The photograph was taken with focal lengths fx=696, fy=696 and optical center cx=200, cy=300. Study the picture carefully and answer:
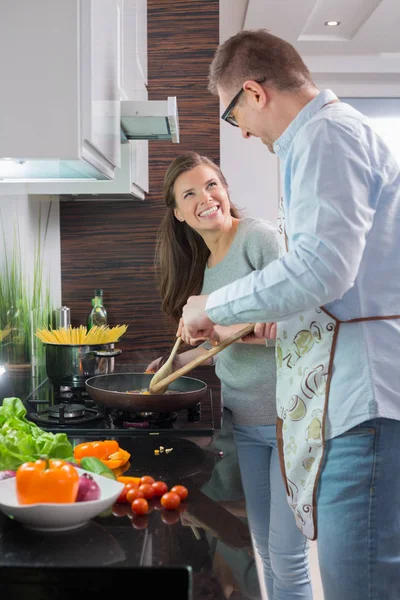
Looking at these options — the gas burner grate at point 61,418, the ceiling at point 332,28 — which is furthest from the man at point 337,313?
the ceiling at point 332,28

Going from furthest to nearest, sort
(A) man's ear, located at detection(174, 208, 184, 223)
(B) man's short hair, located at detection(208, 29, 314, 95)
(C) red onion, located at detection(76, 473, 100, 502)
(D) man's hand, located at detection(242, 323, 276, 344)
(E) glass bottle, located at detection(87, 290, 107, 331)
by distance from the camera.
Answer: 1. (E) glass bottle, located at detection(87, 290, 107, 331)
2. (A) man's ear, located at detection(174, 208, 184, 223)
3. (D) man's hand, located at detection(242, 323, 276, 344)
4. (B) man's short hair, located at detection(208, 29, 314, 95)
5. (C) red onion, located at detection(76, 473, 100, 502)

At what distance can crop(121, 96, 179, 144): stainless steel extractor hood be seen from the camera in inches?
74.7

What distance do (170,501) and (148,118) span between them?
3.80 ft

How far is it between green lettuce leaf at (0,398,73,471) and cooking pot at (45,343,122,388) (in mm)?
817

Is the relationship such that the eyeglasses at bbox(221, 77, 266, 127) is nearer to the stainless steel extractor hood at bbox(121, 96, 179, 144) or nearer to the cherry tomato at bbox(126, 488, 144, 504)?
the stainless steel extractor hood at bbox(121, 96, 179, 144)

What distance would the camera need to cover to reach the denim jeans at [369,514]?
122 centimetres

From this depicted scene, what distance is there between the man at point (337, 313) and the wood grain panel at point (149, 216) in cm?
168

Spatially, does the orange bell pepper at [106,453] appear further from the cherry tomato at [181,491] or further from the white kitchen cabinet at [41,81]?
the white kitchen cabinet at [41,81]

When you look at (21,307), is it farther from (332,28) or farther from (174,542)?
(332,28)

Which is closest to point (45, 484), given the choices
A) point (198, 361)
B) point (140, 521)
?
point (140, 521)

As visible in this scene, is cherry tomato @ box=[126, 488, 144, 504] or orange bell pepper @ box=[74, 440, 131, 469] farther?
orange bell pepper @ box=[74, 440, 131, 469]

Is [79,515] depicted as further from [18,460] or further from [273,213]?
[273,213]

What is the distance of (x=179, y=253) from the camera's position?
2412 mm

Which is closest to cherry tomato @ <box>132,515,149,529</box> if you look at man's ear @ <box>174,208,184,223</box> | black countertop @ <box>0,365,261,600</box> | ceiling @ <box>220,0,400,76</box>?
black countertop @ <box>0,365,261,600</box>
